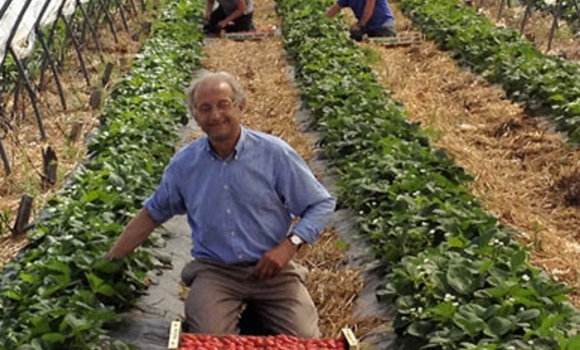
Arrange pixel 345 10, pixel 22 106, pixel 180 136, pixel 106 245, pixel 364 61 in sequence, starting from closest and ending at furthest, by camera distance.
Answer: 1. pixel 106 245
2. pixel 180 136
3. pixel 22 106
4. pixel 364 61
5. pixel 345 10

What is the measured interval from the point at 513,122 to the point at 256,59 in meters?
4.66

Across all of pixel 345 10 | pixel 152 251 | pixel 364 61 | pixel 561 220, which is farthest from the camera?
pixel 345 10

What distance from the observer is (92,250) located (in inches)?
198

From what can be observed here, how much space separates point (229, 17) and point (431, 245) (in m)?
9.78

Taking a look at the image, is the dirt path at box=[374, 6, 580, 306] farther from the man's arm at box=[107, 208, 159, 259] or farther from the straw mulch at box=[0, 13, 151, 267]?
the straw mulch at box=[0, 13, 151, 267]

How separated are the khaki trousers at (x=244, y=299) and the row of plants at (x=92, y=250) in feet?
1.35

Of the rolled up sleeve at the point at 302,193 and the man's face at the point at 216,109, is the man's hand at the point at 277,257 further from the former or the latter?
the man's face at the point at 216,109

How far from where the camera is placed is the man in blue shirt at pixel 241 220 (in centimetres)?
457

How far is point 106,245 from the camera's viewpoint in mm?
5070

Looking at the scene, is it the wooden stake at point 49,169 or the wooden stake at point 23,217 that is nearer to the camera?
the wooden stake at point 23,217

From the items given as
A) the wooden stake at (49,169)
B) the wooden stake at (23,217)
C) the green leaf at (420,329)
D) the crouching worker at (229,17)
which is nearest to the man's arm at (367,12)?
the crouching worker at (229,17)

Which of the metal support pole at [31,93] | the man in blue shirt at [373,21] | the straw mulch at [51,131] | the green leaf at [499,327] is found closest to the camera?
the green leaf at [499,327]

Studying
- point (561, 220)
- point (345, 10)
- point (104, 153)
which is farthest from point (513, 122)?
point (345, 10)

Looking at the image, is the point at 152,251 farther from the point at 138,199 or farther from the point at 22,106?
the point at 22,106
